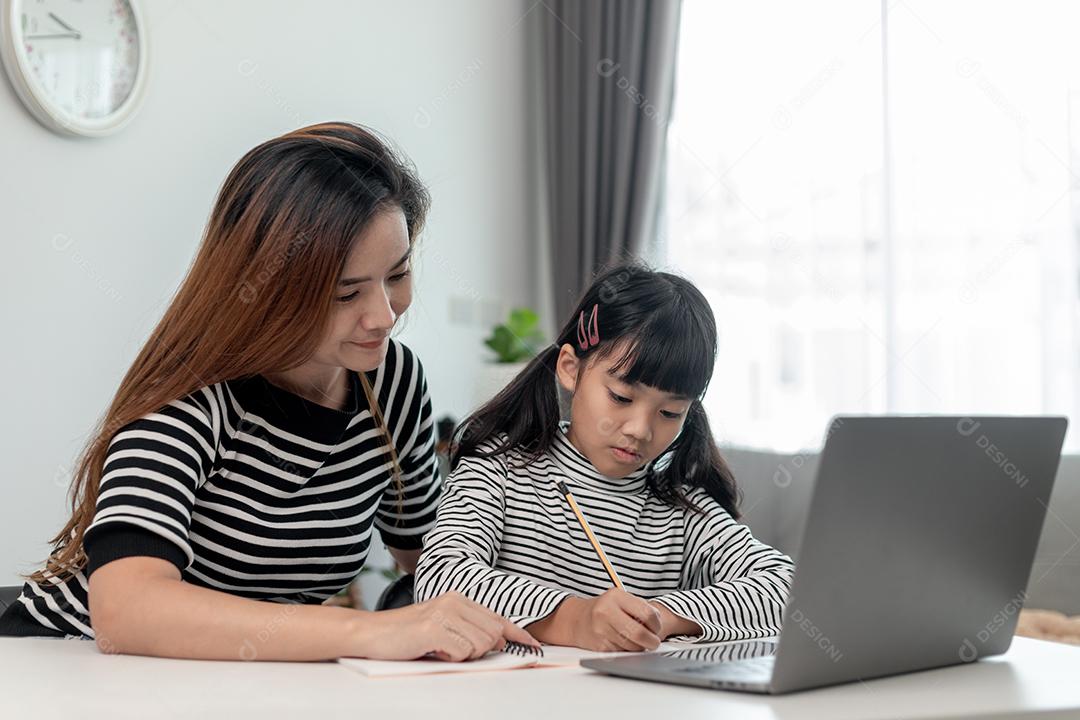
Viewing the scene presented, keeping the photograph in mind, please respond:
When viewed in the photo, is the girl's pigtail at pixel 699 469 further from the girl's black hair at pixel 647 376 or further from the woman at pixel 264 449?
the woman at pixel 264 449

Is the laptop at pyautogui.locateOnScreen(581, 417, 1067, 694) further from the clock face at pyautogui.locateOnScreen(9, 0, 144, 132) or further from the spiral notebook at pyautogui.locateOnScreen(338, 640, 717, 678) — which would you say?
the clock face at pyautogui.locateOnScreen(9, 0, 144, 132)

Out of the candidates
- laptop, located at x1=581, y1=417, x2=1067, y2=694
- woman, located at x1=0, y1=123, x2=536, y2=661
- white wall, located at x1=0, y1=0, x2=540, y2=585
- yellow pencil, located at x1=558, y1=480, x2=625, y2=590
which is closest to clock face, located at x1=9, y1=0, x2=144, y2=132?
white wall, located at x1=0, y1=0, x2=540, y2=585

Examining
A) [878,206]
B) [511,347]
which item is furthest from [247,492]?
[878,206]

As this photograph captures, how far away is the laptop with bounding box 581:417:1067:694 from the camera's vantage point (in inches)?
28.1

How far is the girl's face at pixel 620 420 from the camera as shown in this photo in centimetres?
128

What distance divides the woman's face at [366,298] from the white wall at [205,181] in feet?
4.65

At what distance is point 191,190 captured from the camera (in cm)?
262

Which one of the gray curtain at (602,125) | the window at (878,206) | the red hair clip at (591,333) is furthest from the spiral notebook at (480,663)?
the gray curtain at (602,125)

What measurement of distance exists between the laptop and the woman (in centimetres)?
27

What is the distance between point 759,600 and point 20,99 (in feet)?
6.27

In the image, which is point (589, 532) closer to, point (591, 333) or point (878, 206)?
point (591, 333)

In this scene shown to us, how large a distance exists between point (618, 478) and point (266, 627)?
0.56m

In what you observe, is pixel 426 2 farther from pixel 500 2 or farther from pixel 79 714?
pixel 79 714

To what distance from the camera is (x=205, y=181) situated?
104 inches
